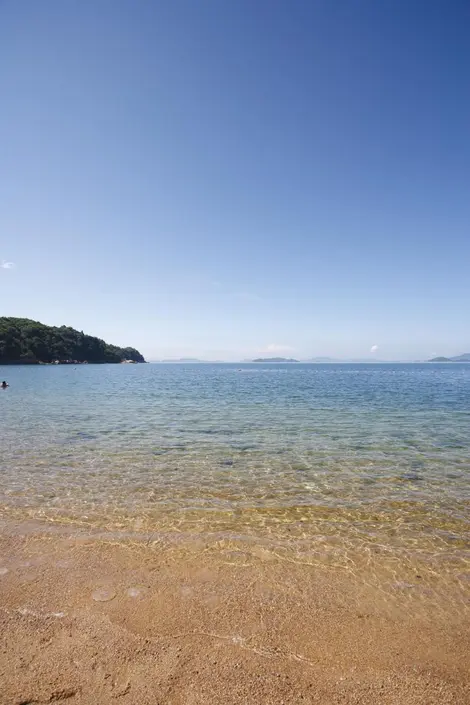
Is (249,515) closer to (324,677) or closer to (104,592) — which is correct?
(104,592)

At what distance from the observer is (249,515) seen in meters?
9.32

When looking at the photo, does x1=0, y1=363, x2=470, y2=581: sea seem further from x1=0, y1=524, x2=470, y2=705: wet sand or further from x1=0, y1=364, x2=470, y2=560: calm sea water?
x1=0, y1=524, x2=470, y2=705: wet sand

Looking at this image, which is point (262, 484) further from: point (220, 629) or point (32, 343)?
point (32, 343)

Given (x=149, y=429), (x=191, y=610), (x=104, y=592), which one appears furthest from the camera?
(x=149, y=429)

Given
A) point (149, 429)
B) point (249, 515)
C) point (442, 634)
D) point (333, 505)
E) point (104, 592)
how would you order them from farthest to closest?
1. point (149, 429)
2. point (333, 505)
3. point (249, 515)
4. point (104, 592)
5. point (442, 634)

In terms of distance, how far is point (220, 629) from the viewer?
5027mm

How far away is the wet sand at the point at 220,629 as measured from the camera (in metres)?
4.04

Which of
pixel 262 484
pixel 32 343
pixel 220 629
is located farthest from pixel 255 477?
pixel 32 343

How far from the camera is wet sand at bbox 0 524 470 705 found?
404cm

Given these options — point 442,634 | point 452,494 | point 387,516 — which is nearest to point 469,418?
point 452,494

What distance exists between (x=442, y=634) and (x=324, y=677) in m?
2.14

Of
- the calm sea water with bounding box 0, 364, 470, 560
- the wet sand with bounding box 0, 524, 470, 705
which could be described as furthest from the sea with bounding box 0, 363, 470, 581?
the wet sand with bounding box 0, 524, 470, 705

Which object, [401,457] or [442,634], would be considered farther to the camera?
[401,457]

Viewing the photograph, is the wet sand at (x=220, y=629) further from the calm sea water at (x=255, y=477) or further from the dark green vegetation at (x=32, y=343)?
the dark green vegetation at (x=32, y=343)
